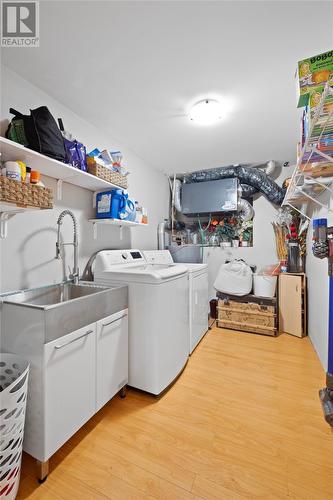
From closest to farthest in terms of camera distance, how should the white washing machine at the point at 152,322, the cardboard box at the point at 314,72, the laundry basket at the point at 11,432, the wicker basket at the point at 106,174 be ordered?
the laundry basket at the point at 11,432 → the cardboard box at the point at 314,72 → the white washing machine at the point at 152,322 → the wicker basket at the point at 106,174

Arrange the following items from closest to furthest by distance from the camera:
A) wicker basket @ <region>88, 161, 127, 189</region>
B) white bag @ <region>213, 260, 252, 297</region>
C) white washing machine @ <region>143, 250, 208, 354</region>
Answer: wicker basket @ <region>88, 161, 127, 189</region>
white washing machine @ <region>143, 250, 208, 354</region>
white bag @ <region>213, 260, 252, 297</region>

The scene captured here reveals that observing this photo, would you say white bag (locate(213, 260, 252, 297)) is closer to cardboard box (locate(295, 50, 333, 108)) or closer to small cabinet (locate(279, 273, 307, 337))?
small cabinet (locate(279, 273, 307, 337))

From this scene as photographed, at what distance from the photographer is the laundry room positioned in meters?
1.10

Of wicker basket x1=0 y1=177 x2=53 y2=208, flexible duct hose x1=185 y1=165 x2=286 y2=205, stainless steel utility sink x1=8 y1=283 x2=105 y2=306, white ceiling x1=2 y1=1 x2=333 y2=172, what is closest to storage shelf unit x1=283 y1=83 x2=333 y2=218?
white ceiling x1=2 y1=1 x2=333 y2=172

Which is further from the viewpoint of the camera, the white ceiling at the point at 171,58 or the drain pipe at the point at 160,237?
the drain pipe at the point at 160,237

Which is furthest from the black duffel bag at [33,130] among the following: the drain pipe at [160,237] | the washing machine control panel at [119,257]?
the drain pipe at [160,237]

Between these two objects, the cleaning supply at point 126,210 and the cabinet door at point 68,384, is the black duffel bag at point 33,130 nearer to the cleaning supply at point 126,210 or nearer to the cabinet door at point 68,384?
the cleaning supply at point 126,210

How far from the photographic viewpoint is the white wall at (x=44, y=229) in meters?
1.47

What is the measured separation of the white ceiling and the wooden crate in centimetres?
216

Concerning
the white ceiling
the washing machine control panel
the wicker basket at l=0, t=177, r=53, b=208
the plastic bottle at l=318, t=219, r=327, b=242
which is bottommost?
the washing machine control panel

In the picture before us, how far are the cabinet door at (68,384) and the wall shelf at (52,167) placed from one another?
109 centimetres

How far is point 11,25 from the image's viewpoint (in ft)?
4.16

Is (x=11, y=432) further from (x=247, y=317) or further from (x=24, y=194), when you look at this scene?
(x=247, y=317)

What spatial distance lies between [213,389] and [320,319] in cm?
130
